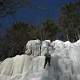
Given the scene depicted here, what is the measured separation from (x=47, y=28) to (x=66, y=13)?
11.0 ft

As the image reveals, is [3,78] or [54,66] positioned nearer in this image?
[3,78]

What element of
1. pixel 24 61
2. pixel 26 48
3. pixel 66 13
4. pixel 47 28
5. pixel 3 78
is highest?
pixel 66 13

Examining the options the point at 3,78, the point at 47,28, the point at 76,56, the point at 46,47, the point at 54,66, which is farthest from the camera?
the point at 47,28

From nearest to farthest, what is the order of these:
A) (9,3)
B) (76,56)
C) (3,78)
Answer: (9,3)
(3,78)
(76,56)

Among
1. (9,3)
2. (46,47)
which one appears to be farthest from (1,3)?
(46,47)

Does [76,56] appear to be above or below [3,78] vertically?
above

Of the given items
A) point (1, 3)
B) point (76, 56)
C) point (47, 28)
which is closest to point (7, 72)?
point (76, 56)

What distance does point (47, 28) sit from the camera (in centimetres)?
2641

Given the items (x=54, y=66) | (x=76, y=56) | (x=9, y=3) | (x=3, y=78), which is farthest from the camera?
(x=76, y=56)

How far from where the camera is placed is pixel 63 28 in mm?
27703

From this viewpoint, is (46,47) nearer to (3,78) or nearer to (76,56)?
(76,56)

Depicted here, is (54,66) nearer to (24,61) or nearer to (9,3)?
(24,61)

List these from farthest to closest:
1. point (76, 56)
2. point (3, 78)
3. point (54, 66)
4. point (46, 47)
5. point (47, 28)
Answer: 1. point (47, 28)
2. point (46, 47)
3. point (76, 56)
4. point (54, 66)
5. point (3, 78)

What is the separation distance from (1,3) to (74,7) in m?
23.8
